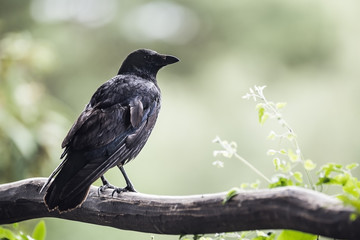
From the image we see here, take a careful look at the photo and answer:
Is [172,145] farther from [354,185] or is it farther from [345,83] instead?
[354,185]

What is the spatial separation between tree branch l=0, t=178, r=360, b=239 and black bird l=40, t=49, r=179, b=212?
8 centimetres

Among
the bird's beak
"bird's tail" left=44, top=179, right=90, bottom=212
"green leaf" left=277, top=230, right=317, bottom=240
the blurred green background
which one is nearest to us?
"green leaf" left=277, top=230, right=317, bottom=240

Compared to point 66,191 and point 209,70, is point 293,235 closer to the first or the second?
point 66,191

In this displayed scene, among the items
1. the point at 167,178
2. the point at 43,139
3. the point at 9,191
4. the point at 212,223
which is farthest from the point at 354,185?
the point at 167,178

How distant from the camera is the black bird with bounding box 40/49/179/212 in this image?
4.60ft

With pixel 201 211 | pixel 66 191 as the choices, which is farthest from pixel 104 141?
pixel 201 211

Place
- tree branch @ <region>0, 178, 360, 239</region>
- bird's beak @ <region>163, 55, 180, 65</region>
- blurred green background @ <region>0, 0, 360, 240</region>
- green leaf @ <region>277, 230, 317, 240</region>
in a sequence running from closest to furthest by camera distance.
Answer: tree branch @ <region>0, 178, 360, 239</region> → green leaf @ <region>277, 230, 317, 240</region> → bird's beak @ <region>163, 55, 180, 65</region> → blurred green background @ <region>0, 0, 360, 240</region>

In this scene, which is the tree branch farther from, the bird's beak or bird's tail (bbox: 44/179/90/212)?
the bird's beak

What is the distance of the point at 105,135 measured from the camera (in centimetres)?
156

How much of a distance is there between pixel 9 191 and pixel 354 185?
978 mm

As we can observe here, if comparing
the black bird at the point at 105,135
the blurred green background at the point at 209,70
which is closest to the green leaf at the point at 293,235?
the black bird at the point at 105,135

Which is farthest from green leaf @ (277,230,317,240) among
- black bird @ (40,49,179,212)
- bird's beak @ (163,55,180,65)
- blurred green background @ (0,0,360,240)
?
blurred green background @ (0,0,360,240)

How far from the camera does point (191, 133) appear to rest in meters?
4.11

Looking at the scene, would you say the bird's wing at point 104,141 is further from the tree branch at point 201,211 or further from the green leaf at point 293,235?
the green leaf at point 293,235
